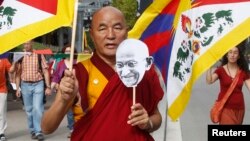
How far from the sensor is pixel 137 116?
329 cm

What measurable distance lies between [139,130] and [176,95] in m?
0.95

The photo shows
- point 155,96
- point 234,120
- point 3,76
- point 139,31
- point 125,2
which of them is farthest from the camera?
point 125,2

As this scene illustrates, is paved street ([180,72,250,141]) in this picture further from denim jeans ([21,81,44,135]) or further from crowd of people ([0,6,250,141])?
crowd of people ([0,6,250,141])

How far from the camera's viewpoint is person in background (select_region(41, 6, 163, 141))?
10.9 ft

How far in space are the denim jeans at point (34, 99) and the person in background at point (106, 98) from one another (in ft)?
18.3

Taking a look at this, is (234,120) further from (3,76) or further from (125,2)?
(125,2)

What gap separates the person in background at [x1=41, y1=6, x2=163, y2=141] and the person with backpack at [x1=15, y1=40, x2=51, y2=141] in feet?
18.1

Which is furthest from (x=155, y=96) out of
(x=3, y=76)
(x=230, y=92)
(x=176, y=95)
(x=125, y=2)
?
(x=125, y=2)

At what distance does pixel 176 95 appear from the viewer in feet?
14.2

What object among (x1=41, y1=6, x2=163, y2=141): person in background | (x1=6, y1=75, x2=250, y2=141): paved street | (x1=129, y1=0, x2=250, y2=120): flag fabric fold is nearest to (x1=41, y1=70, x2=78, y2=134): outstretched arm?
(x1=41, y1=6, x2=163, y2=141): person in background

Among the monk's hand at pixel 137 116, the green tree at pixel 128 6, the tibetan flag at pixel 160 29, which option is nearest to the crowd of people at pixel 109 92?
the monk's hand at pixel 137 116

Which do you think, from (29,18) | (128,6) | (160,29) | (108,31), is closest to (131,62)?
(108,31)

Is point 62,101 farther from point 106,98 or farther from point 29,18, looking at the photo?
point 29,18

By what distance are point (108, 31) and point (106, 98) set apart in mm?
414
